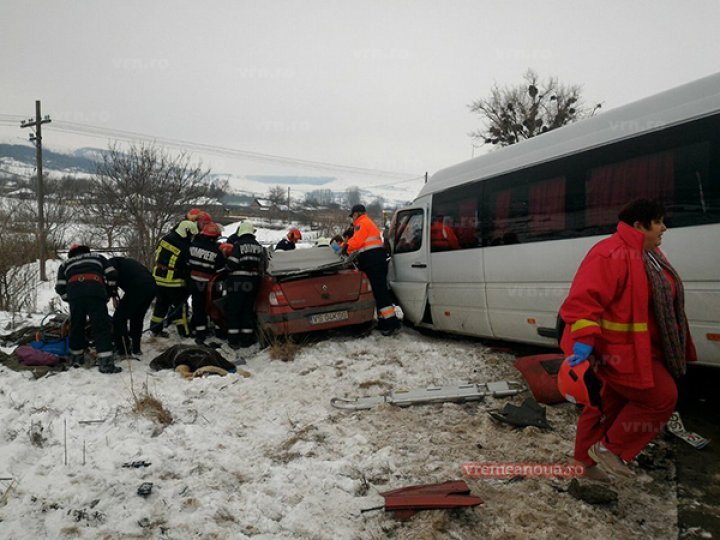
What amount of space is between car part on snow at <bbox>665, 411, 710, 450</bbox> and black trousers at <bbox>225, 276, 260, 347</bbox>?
5.14 metres

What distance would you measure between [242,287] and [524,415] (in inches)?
167

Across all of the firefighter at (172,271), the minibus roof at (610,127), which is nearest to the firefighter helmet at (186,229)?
the firefighter at (172,271)

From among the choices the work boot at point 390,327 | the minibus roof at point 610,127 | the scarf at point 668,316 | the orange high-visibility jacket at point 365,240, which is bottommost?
the work boot at point 390,327

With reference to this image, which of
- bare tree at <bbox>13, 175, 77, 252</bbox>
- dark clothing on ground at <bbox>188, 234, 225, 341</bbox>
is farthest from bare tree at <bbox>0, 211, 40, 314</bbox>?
bare tree at <bbox>13, 175, 77, 252</bbox>

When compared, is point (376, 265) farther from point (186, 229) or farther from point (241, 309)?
point (186, 229)

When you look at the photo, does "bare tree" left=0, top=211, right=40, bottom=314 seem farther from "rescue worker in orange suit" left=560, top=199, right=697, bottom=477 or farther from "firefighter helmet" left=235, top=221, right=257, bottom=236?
"rescue worker in orange suit" left=560, top=199, right=697, bottom=477

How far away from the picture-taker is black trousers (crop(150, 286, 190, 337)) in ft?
23.2

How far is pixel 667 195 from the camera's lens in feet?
12.5

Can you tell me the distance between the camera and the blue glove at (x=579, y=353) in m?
2.63

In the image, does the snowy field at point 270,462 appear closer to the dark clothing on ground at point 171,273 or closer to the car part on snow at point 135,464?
the car part on snow at point 135,464

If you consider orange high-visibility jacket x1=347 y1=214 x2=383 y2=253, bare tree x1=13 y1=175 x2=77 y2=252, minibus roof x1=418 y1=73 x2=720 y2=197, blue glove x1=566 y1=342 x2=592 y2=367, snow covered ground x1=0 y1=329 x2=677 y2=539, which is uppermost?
bare tree x1=13 y1=175 x2=77 y2=252

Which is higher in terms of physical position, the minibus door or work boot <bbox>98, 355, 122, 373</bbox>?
the minibus door

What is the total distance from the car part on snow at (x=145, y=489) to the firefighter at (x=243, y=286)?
12.3 ft

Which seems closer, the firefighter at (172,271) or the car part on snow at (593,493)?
the car part on snow at (593,493)
